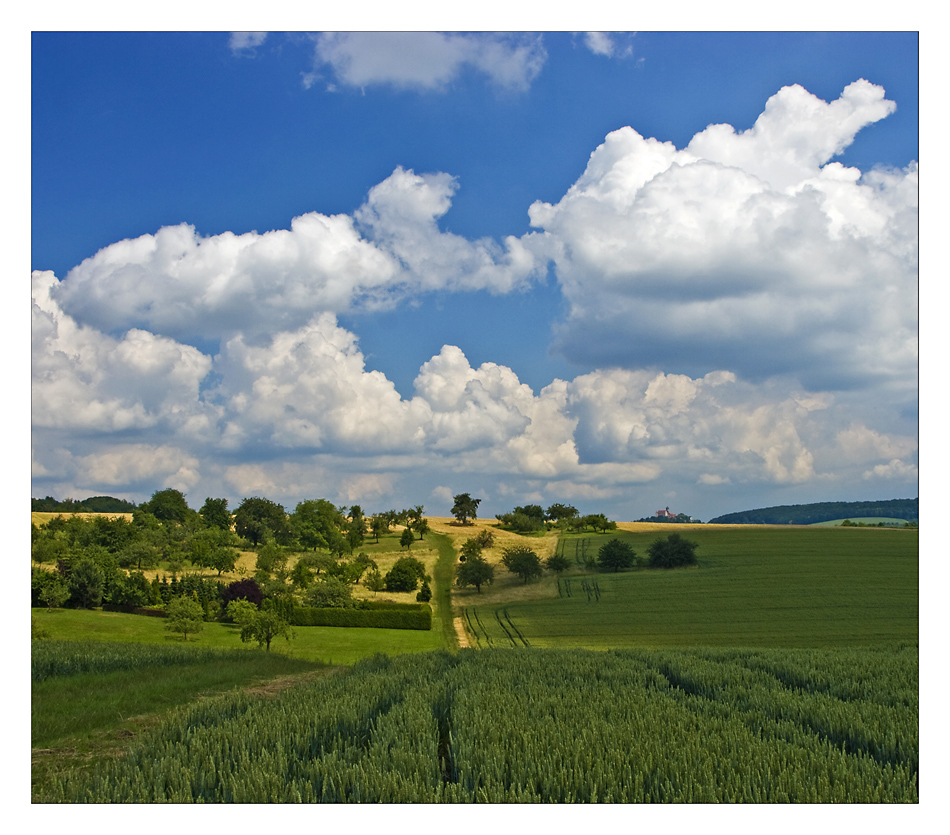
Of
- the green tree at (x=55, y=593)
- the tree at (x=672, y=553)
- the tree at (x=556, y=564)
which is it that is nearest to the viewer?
the green tree at (x=55, y=593)

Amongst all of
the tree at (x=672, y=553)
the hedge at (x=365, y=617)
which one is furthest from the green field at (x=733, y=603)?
the hedge at (x=365, y=617)

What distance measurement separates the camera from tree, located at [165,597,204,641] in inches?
1444

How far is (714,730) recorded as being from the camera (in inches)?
244

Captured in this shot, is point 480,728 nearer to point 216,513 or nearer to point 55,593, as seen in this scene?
point 55,593

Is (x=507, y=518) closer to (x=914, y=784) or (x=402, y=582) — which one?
(x=402, y=582)

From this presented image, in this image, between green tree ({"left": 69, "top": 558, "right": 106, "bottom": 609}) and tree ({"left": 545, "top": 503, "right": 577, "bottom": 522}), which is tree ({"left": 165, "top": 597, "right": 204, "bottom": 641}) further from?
tree ({"left": 545, "top": 503, "right": 577, "bottom": 522})

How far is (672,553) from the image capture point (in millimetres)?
53188

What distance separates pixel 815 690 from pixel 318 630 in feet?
128

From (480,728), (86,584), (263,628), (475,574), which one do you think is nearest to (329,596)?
(263,628)

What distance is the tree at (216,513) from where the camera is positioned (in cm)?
7962

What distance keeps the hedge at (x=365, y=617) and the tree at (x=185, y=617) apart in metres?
7.29

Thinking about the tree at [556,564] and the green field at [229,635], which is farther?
the tree at [556,564]

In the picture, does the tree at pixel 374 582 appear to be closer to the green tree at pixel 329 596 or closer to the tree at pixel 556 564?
the green tree at pixel 329 596

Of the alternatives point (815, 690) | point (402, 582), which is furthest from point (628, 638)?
point (815, 690)
